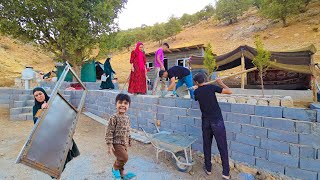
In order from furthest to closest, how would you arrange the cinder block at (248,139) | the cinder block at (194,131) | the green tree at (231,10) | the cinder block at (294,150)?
the green tree at (231,10), the cinder block at (194,131), the cinder block at (248,139), the cinder block at (294,150)

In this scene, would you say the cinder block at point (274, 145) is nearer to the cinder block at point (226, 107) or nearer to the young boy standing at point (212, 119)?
the young boy standing at point (212, 119)

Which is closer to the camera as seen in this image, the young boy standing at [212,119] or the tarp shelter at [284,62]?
the young boy standing at [212,119]

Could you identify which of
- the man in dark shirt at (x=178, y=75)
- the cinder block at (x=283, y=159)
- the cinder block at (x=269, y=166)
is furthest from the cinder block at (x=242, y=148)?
the man in dark shirt at (x=178, y=75)

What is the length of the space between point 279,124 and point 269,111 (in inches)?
9.5

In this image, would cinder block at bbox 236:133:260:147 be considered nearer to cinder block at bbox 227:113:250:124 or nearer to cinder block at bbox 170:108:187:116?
cinder block at bbox 227:113:250:124

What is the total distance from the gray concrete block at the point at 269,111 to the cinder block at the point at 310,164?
69 cm

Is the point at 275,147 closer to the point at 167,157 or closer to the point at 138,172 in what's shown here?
the point at 167,157

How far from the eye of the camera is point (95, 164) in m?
3.87

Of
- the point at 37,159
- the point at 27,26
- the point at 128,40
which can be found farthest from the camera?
the point at 128,40

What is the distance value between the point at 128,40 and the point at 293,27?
29.9 m

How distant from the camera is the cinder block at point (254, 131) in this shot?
335 centimetres

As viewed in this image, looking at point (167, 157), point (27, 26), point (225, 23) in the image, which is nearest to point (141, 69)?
point (167, 157)

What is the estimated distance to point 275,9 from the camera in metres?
24.4

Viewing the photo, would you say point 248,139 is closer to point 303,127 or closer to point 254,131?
point 254,131
